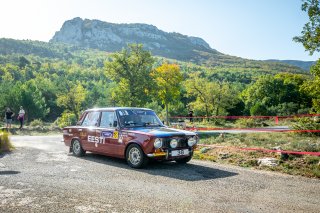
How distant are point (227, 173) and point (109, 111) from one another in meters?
4.36

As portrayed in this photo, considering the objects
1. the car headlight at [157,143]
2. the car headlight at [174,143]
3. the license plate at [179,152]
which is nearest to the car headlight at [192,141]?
the license plate at [179,152]

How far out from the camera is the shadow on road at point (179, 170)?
811 cm

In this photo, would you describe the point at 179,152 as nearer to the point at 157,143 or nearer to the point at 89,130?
the point at 157,143

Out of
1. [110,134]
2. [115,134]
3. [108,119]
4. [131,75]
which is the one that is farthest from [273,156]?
[131,75]

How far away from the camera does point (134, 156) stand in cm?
922

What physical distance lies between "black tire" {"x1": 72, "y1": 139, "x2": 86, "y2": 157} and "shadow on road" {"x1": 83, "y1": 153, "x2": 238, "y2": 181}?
0.96m

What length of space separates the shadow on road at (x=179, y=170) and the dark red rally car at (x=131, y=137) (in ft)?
0.92

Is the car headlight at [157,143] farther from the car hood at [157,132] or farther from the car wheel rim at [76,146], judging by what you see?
the car wheel rim at [76,146]

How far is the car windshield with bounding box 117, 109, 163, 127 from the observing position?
32.4ft

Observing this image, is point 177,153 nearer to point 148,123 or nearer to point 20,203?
point 148,123

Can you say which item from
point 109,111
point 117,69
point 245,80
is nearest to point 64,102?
point 117,69

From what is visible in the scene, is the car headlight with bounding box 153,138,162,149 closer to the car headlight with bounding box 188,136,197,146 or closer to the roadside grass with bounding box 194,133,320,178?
the car headlight with bounding box 188,136,197,146

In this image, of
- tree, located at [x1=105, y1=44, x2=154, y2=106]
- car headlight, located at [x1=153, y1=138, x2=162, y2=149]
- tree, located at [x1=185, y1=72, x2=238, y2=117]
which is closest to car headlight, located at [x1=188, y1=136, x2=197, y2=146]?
car headlight, located at [x1=153, y1=138, x2=162, y2=149]

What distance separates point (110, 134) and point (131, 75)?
3902 cm
